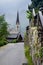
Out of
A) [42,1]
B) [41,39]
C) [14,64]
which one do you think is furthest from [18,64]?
[42,1]

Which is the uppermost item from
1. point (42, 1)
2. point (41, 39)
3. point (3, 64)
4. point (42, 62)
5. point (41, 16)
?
point (42, 1)

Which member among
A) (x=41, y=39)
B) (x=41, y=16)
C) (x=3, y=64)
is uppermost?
(x=41, y=16)

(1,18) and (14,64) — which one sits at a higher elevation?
(1,18)

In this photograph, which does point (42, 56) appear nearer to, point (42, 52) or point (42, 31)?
point (42, 52)

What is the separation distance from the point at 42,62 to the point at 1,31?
105 feet

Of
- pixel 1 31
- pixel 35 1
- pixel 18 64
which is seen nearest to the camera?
pixel 18 64

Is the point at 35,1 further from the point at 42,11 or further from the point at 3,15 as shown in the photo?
the point at 42,11

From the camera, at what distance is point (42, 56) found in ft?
22.3

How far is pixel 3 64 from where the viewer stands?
1340cm

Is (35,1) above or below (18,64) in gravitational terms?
above

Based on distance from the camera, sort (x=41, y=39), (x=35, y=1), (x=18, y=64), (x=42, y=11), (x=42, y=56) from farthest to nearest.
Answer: (x=35, y=1) → (x=18, y=64) → (x=42, y=11) → (x=41, y=39) → (x=42, y=56)

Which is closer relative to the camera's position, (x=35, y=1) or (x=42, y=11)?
(x=42, y=11)

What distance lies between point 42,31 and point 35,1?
20157mm

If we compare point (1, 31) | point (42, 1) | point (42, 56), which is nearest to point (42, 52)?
point (42, 56)
